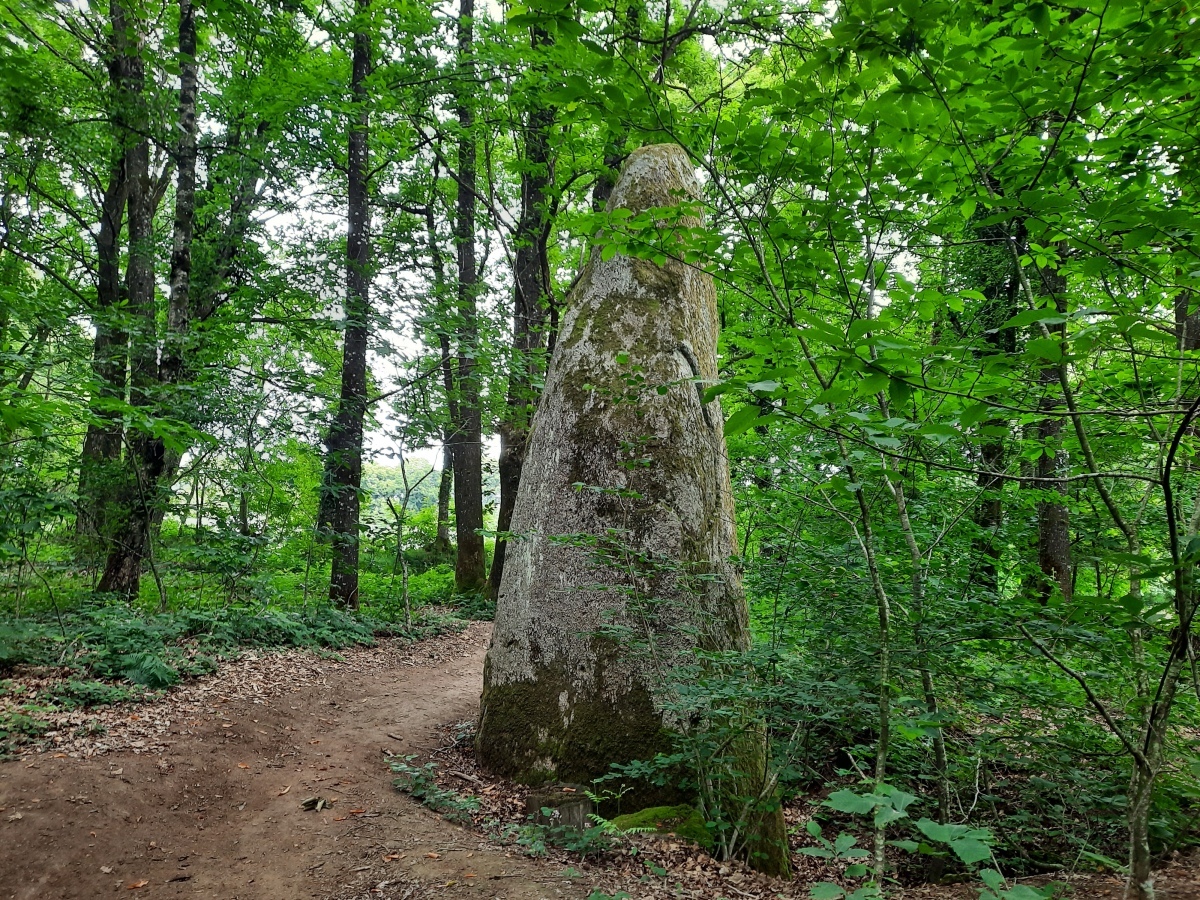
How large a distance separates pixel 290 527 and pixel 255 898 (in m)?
6.26

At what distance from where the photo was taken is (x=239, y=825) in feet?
13.1

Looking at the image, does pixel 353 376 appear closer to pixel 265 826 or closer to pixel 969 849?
pixel 265 826

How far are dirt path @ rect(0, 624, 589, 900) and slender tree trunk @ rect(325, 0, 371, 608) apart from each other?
3812 mm

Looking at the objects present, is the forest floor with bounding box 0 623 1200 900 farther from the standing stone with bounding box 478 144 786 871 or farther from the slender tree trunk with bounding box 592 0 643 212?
the slender tree trunk with bounding box 592 0 643 212

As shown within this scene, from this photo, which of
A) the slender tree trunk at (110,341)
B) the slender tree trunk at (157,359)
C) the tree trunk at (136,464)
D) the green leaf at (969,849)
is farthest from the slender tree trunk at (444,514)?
the green leaf at (969,849)

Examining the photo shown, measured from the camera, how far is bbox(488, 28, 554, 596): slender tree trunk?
8.96 metres

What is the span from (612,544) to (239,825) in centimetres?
311

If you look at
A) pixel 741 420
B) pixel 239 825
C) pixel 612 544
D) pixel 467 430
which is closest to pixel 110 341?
pixel 467 430

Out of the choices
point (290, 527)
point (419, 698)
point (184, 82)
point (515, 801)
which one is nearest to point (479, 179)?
point (184, 82)

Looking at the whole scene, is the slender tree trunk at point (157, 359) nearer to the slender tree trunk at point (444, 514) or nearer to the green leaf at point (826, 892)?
the slender tree trunk at point (444, 514)

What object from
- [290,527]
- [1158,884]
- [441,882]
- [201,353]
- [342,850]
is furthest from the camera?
[290,527]

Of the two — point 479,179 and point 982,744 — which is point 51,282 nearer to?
point 479,179

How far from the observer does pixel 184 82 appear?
26.5 feet

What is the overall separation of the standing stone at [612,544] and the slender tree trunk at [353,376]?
15.5 feet
